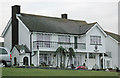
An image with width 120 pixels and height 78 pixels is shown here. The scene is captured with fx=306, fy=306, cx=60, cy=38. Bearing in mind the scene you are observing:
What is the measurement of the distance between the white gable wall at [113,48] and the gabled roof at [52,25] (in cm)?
716

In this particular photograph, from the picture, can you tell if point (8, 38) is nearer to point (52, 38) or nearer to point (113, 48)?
point (52, 38)

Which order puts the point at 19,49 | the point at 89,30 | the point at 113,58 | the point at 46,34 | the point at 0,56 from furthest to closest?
1. the point at 113,58
2. the point at 89,30
3. the point at 46,34
4. the point at 19,49
5. the point at 0,56

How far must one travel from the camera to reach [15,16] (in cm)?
4622

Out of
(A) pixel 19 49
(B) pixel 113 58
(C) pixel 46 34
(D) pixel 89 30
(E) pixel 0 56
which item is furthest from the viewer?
(B) pixel 113 58

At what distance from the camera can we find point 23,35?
45.0 meters

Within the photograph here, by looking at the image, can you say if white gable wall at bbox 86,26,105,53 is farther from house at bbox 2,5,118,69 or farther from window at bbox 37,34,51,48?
window at bbox 37,34,51,48

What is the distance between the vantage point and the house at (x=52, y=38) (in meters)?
43.4

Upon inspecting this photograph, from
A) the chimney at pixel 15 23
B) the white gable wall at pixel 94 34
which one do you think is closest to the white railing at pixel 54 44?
the white gable wall at pixel 94 34

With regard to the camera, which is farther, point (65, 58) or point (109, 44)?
point (109, 44)

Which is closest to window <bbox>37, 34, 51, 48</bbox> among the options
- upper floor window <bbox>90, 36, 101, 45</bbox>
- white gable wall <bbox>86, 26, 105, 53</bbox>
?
white gable wall <bbox>86, 26, 105, 53</bbox>

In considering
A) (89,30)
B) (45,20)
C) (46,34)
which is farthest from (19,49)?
(89,30)

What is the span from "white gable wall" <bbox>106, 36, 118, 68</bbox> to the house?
2.27 metres

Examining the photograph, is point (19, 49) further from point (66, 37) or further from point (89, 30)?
point (89, 30)

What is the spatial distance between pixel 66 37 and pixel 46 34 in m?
4.09
